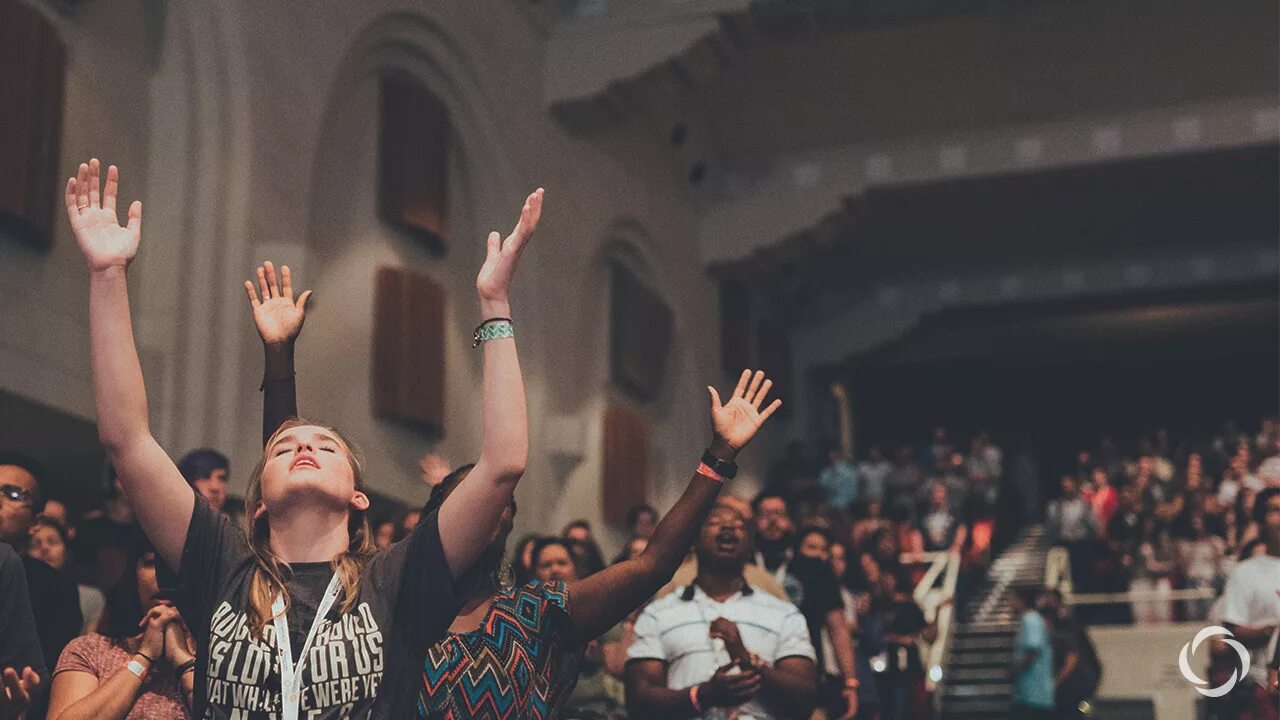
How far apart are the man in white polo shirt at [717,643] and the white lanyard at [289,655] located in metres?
2.55

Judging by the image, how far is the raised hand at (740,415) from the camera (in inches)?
149

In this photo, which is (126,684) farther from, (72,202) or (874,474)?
(874,474)

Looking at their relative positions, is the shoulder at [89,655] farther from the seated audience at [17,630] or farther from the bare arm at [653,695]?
the bare arm at [653,695]

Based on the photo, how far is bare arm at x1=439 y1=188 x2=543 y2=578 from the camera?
2967mm

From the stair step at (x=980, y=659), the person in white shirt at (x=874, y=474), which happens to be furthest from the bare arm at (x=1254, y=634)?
the person in white shirt at (x=874, y=474)

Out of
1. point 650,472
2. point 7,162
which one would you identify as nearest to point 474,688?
point 7,162

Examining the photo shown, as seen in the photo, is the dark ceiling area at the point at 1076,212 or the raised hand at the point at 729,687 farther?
the dark ceiling area at the point at 1076,212

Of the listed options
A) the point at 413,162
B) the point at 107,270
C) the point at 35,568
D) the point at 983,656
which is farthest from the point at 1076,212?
the point at 107,270

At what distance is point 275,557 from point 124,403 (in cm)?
41

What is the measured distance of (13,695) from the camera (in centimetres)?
386

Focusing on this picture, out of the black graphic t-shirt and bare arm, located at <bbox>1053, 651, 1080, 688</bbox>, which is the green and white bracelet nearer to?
the black graphic t-shirt

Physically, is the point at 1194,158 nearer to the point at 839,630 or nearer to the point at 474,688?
the point at 839,630

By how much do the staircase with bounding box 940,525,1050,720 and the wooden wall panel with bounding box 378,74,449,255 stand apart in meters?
6.20

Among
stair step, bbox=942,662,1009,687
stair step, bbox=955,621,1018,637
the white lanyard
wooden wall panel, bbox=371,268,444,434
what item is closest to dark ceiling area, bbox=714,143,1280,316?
stair step, bbox=955,621,1018,637
